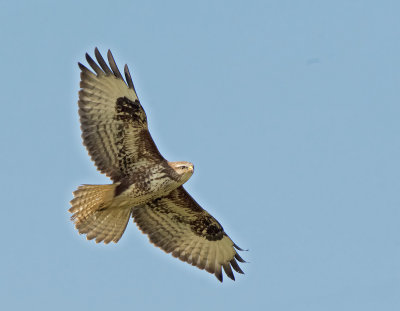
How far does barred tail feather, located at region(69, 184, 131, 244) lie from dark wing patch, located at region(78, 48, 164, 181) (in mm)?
417

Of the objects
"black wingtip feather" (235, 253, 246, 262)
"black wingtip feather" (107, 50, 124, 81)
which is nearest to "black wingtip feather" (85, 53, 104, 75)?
"black wingtip feather" (107, 50, 124, 81)

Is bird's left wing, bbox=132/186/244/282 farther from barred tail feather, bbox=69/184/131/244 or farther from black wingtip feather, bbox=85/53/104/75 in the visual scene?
black wingtip feather, bbox=85/53/104/75

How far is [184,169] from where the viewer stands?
15531mm

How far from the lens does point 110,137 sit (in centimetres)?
1584

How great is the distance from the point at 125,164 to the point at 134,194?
0.56m

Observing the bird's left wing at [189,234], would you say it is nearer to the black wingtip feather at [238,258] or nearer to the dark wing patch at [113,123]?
the black wingtip feather at [238,258]

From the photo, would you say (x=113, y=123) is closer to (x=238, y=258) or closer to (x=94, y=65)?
(x=94, y=65)

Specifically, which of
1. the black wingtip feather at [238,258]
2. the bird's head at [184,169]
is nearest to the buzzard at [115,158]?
the bird's head at [184,169]

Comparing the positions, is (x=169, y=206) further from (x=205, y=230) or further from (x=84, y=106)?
(x=84, y=106)

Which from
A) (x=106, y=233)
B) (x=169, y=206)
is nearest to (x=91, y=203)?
(x=106, y=233)

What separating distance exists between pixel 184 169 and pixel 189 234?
2.29 metres

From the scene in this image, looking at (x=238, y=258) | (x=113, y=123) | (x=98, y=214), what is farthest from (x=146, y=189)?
(x=238, y=258)

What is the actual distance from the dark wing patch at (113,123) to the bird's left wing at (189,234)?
1.37m

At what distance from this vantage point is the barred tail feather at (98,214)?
15.6 m
